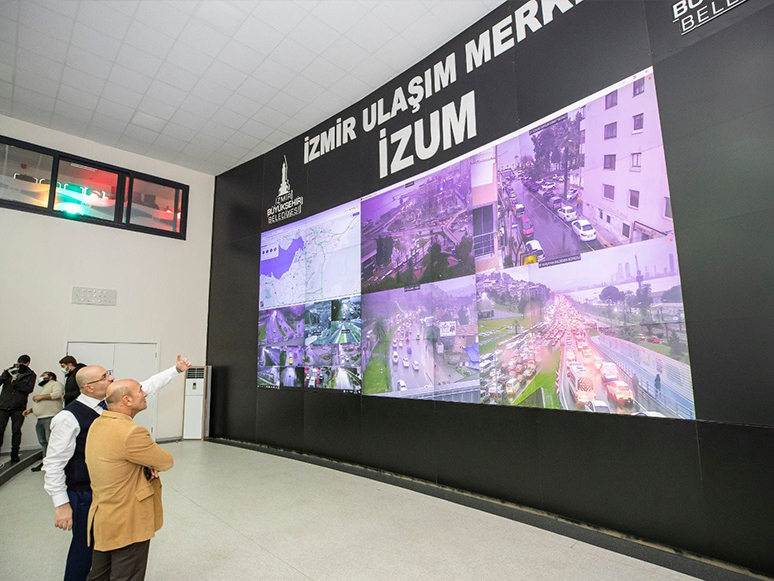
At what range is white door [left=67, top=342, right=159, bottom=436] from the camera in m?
6.57

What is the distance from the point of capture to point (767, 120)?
8.69 feet

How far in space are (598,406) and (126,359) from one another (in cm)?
698

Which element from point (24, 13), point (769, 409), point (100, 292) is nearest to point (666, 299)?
point (769, 409)

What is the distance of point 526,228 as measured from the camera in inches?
149

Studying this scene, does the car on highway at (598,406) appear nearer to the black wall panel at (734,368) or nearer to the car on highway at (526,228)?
the black wall panel at (734,368)

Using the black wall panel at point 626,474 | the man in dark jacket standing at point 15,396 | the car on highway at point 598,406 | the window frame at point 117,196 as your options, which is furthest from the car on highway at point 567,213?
the window frame at point 117,196

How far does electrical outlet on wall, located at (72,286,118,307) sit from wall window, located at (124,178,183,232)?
124 cm

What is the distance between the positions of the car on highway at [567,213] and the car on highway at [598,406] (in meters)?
1.44

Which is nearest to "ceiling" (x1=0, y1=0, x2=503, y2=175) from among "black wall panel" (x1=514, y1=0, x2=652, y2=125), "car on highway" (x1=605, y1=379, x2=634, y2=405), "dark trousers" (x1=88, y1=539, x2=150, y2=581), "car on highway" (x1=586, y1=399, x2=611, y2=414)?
"black wall panel" (x1=514, y1=0, x2=652, y2=125)

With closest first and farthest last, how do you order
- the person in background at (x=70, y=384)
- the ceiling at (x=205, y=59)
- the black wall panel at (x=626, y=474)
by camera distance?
the black wall panel at (x=626, y=474) → the ceiling at (x=205, y=59) → the person in background at (x=70, y=384)

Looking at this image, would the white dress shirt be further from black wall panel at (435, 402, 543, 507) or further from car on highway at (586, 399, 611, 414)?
car on highway at (586, 399, 611, 414)

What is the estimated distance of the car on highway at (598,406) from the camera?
318cm

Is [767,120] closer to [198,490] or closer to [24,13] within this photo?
[198,490]

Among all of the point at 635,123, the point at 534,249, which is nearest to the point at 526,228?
the point at 534,249
